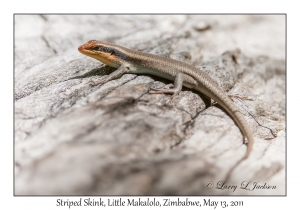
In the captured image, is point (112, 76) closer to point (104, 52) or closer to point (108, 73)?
point (108, 73)

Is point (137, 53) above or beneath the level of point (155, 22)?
beneath

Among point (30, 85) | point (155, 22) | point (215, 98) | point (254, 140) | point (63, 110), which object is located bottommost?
point (254, 140)

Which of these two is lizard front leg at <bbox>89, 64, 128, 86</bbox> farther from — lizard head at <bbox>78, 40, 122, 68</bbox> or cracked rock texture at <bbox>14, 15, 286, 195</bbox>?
lizard head at <bbox>78, 40, 122, 68</bbox>

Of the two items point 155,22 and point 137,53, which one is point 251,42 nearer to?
point 155,22

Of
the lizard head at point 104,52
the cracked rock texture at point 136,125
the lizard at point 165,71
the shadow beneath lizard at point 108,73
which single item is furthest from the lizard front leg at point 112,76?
the shadow beneath lizard at point 108,73

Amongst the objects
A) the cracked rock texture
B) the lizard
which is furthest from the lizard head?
the cracked rock texture

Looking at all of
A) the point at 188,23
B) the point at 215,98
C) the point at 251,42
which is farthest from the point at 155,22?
the point at 215,98
